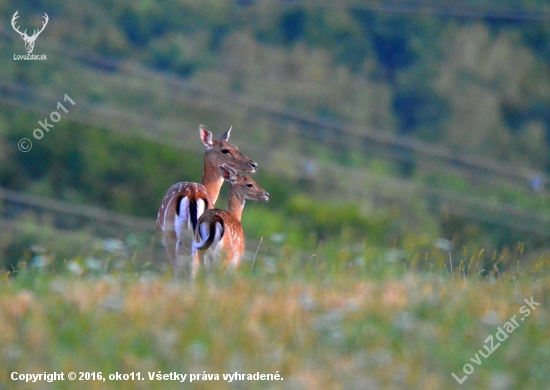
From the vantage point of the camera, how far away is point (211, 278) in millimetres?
6723

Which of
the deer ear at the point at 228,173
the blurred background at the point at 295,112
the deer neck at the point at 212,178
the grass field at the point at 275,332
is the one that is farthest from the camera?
the blurred background at the point at 295,112

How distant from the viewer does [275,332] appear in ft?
18.2

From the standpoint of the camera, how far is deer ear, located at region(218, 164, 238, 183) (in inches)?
390

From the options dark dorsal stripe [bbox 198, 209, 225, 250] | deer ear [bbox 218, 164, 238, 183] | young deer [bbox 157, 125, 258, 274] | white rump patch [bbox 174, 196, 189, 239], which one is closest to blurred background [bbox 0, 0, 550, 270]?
deer ear [bbox 218, 164, 238, 183]

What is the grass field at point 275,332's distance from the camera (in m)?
5.03

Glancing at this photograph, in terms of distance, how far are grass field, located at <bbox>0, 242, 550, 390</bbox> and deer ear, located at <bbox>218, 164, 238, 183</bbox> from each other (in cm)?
321

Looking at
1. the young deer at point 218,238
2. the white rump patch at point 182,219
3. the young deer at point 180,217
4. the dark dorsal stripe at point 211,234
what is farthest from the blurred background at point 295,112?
the dark dorsal stripe at point 211,234

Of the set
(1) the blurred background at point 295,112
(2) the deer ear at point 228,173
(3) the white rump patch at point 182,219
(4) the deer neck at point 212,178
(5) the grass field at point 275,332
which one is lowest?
Answer: (5) the grass field at point 275,332

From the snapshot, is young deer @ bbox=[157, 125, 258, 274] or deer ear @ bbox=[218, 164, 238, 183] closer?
young deer @ bbox=[157, 125, 258, 274]

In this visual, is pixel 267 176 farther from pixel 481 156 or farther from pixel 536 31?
pixel 536 31

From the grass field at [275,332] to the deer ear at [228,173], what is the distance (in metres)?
3.21

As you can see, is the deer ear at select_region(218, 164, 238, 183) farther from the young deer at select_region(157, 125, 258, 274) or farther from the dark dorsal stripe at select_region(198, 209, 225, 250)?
the dark dorsal stripe at select_region(198, 209, 225, 250)

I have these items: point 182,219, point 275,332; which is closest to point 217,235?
point 182,219

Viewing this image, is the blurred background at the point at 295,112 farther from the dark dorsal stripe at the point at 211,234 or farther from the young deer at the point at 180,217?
the dark dorsal stripe at the point at 211,234
